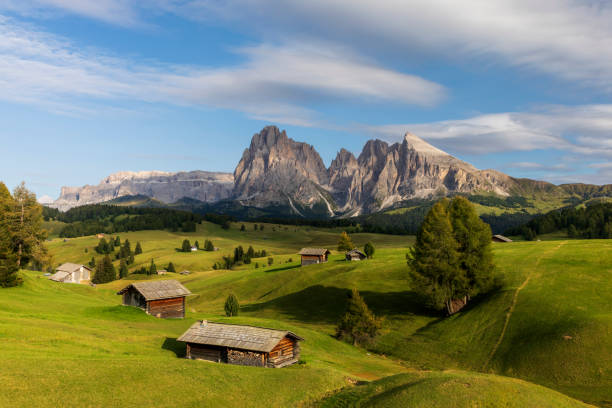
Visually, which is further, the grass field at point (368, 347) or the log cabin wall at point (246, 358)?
the log cabin wall at point (246, 358)

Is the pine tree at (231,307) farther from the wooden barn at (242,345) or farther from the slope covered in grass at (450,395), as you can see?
the slope covered in grass at (450,395)

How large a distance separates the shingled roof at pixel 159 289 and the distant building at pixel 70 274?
3330 inches

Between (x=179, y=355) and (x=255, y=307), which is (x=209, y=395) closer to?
(x=179, y=355)

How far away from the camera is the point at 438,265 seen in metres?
61.8

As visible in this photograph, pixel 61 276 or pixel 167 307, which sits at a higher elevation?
pixel 167 307

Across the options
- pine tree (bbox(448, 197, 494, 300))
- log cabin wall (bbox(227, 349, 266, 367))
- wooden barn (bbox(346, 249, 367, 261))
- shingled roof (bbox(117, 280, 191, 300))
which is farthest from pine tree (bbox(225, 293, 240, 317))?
wooden barn (bbox(346, 249, 367, 261))

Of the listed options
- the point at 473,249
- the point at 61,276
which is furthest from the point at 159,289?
the point at 61,276

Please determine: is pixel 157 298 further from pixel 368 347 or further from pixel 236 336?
pixel 368 347

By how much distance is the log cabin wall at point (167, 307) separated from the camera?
62750mm

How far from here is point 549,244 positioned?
85.0 meters

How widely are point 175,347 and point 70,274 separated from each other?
373ft

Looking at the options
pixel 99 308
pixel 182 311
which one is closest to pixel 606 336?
pixel 182 311

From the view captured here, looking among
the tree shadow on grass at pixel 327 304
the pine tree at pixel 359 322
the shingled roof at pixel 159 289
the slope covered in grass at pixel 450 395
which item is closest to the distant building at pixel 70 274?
the tree shadow on grass at pixel 327 304

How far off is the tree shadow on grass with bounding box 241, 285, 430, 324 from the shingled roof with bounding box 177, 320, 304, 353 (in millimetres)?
29281
